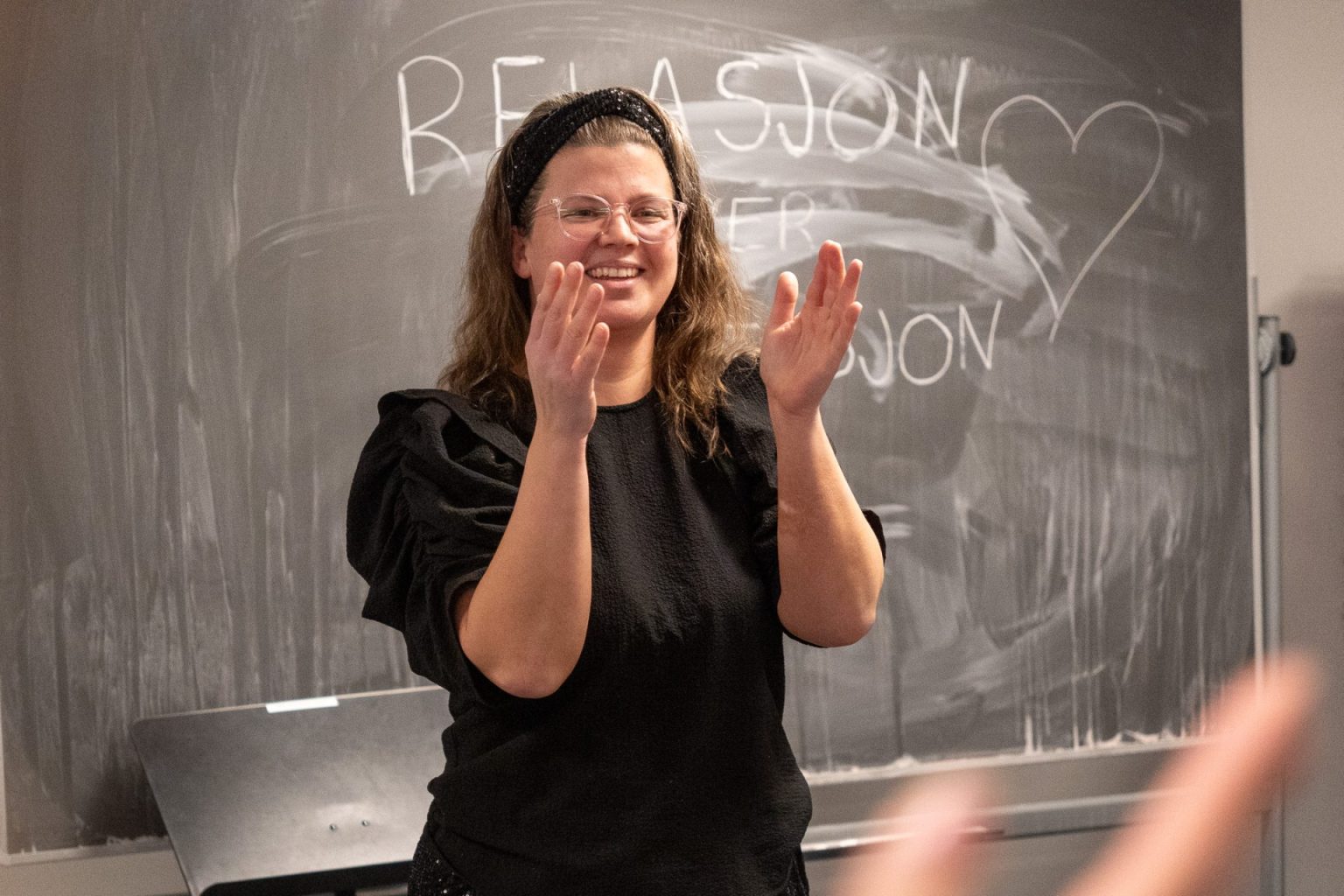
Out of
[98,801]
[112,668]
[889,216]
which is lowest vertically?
[98,801]

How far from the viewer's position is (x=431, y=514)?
0.97 meters

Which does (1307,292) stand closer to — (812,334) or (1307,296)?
(1307,296)

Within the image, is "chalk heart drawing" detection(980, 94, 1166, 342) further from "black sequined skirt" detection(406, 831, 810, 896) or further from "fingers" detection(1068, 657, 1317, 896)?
"fingers" detection(1068, 657, 1317, 896)

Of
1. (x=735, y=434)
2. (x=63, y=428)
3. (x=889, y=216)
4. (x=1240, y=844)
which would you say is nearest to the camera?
(x=1240, y=844)

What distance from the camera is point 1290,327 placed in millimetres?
2381

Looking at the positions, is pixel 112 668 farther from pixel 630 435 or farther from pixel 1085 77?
pixel 1085 77

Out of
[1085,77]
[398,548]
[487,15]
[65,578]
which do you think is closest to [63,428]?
[65,578]

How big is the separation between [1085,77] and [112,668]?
1837 mm

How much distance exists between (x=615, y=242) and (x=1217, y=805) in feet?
2.47

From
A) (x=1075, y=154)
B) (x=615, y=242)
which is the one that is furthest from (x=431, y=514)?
(x=1075, y=154)

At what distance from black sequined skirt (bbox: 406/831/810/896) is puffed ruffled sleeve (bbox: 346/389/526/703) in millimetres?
128

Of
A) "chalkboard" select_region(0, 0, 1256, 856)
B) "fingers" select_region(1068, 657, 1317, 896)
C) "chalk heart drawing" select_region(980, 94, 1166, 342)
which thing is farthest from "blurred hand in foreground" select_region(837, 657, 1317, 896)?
"chalk heart drawing" select_region(980, 94, 1166, 342)

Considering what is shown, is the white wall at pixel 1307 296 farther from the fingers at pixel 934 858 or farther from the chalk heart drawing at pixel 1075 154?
the fingers at pixel 934 858

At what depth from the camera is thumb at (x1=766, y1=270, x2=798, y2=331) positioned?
38.2 inches
